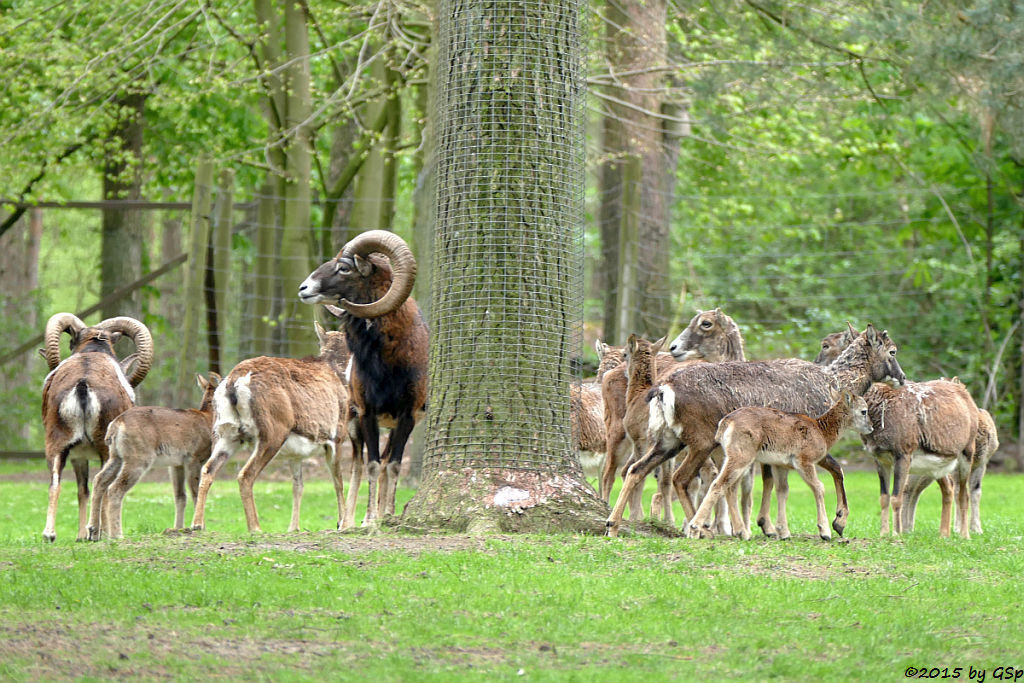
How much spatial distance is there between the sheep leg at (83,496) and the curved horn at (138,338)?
122 cm

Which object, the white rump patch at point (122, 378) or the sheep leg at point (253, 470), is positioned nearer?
the sheep leg at point (253, 470)

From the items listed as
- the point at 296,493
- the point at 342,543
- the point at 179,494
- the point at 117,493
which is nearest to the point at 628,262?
the point at 296,493

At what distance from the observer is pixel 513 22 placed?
33.8 ft

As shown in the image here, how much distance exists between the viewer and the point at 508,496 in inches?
386

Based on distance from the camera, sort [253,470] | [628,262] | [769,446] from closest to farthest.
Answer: [769,446]
[253,470]
[628,262]

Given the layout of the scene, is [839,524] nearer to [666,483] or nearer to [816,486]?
[816,486]

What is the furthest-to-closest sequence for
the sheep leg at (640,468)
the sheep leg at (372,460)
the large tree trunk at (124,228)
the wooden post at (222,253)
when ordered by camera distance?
the large tree trunk at (124,228) → the wooden post at (222,253) → the sheep leg at (372,460) → the sheep leg at (640,468)

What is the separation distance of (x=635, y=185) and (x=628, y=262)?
1.29 m

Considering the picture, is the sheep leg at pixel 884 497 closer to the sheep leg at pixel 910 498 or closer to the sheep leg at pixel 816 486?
the sheep leg at pixel 910 498

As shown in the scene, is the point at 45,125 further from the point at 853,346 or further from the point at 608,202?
the point at 853,346

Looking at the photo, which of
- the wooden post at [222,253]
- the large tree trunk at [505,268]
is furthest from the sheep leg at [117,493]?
the wooden post at [222,253]

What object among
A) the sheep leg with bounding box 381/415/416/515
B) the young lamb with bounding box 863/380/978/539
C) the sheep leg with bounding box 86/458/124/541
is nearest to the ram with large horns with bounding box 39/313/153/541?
the sheep leg with bounding box 86/458/124/541

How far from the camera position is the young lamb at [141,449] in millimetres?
11102

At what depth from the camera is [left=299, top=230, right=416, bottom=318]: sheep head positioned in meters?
11.6
